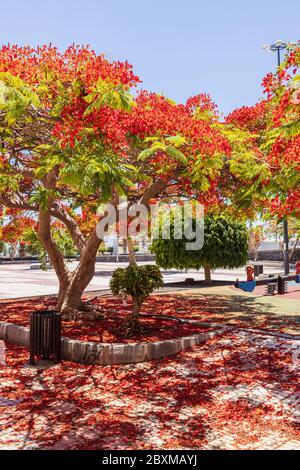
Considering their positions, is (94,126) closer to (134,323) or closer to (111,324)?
(134,323)

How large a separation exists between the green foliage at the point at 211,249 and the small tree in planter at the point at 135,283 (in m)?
13.7

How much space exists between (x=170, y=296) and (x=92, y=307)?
6.77 meters

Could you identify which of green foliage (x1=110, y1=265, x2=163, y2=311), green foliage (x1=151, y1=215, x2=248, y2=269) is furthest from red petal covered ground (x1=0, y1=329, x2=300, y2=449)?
green foliage (x1=151, y1=215, x2=248, y2=269)

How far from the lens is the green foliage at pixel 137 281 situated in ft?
36.2

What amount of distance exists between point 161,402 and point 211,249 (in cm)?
1793

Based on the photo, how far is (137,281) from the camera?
36.1 feet

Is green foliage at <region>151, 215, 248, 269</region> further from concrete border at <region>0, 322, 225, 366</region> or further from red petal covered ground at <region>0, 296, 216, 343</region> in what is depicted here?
concrete border at <region>0, 322, 225, 366</region>

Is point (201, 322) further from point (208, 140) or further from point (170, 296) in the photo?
point (170, 296)

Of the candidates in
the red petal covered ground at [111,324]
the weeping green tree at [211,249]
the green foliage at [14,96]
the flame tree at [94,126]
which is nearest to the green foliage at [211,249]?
the weeping green tree at [211,249]

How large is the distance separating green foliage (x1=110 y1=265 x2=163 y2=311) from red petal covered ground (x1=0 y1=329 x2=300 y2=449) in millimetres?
1826

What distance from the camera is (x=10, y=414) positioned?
6781 mm

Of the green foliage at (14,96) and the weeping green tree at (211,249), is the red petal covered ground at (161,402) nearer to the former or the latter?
the green foliage at (14,96)

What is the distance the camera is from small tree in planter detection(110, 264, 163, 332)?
11.0 meters

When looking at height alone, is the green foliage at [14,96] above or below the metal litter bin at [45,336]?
above
